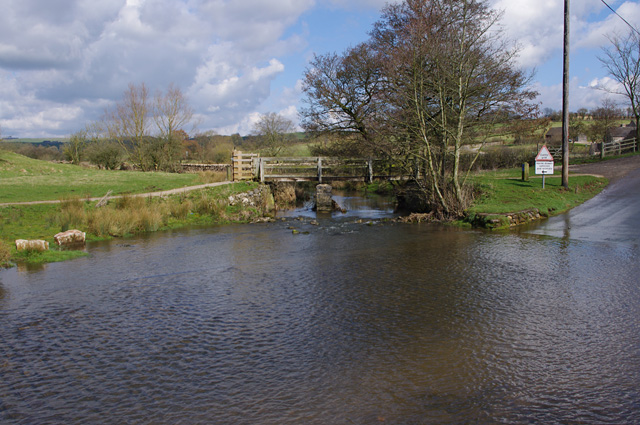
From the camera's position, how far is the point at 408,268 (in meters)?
11.0

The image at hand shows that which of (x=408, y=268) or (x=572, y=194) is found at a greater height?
(x=572, y=194)

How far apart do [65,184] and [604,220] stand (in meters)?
25.0

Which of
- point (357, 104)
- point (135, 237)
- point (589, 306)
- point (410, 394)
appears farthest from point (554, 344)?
point (357, 104)

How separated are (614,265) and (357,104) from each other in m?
18.7

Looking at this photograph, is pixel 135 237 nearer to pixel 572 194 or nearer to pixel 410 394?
pixel 410 394

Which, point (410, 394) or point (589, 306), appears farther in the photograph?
point (589, 306)

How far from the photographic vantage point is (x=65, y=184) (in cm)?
2422

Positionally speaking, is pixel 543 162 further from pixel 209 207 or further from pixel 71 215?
pixel 71 215

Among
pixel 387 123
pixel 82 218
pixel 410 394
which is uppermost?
pixel 387 123

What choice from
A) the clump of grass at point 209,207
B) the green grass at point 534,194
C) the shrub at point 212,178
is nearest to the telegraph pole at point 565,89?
the green grass at point 534,194

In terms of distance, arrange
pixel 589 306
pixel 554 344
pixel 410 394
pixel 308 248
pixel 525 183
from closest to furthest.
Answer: pixel 410 394 → pixel 554 344 → pixel 589 306 → pixel 308 248 → pixel 525 183

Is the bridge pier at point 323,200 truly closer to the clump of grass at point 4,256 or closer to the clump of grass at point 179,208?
the clump of grass at point 179,208

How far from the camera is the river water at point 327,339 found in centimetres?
497

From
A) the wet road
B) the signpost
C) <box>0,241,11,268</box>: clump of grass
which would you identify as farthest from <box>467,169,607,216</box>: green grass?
<box>0,241,11,268</box>: clump of grass
